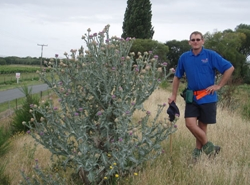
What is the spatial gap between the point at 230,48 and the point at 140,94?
36.9 meters

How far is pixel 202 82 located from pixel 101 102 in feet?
4.76

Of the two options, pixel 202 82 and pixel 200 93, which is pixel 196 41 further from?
pixel 200 93

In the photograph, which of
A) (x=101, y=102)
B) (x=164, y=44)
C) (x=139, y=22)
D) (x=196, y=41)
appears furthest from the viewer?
(x=164, y=44)

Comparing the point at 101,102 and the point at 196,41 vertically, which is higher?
the point at 196,41

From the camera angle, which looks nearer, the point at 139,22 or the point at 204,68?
the point at 204,68

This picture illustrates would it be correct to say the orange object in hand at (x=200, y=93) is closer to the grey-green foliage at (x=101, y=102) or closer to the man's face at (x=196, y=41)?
the man's face at (x=196, y=41)

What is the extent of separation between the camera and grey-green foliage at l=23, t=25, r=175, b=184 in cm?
331

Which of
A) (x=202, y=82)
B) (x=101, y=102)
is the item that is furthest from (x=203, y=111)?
(x=101, y=102)

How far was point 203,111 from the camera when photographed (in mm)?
4312

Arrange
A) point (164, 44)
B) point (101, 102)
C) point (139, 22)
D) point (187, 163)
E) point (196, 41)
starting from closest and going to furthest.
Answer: point (101, 102)
point (187, 163)
point (196, 41)
point (139, 22)
point (164, 44)

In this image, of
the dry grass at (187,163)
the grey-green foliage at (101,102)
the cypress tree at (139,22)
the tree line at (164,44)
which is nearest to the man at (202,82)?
the dry grass at (187,163)

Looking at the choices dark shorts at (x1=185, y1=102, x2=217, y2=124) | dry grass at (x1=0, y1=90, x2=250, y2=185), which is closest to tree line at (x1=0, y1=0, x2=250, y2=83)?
dry grass at (x1=0, y1=90, x2=250, y2=185)

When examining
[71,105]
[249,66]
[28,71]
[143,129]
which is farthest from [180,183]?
[28,71]

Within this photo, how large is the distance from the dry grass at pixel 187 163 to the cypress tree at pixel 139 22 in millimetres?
23794
